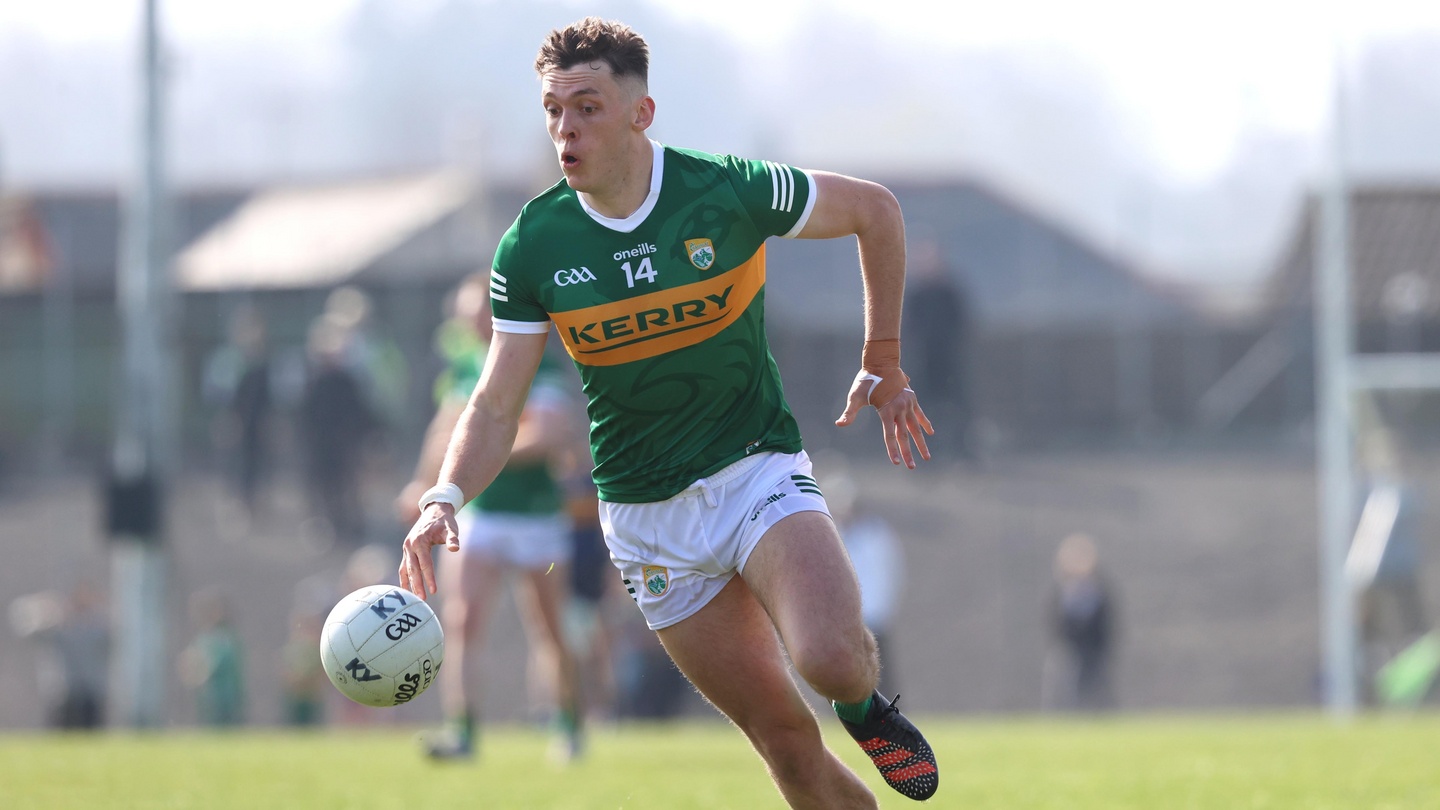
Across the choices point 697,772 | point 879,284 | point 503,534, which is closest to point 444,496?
point 879,284

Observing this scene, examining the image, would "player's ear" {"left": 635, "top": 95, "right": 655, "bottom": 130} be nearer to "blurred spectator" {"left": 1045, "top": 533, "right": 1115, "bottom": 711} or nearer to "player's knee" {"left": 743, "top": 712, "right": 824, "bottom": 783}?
"player's knee" {"left": 743, "top": 712, "right": 824, "bottom": 783}

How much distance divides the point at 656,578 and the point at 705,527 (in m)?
0.23

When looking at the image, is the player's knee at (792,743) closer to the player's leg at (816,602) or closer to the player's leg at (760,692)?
the player's leg at (760,692)

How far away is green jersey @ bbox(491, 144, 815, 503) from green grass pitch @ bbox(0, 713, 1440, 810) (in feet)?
8.52

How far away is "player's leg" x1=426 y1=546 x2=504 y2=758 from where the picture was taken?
9961 mm

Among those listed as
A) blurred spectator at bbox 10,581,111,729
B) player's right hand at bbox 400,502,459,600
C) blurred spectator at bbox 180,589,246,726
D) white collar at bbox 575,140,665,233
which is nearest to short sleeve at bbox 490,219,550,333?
white collar at bbox 575,140,665,233

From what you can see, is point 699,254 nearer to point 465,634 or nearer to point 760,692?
point 760,692

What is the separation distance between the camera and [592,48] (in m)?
5.16

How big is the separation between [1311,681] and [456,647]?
582 inches

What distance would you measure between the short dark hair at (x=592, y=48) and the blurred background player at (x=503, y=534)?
470 centimetres

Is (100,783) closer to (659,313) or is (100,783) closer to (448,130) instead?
(659,313)

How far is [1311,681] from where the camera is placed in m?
21.8

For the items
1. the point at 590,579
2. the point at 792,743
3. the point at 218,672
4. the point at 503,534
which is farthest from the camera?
the point at 218,672

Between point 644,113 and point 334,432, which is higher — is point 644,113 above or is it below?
above
